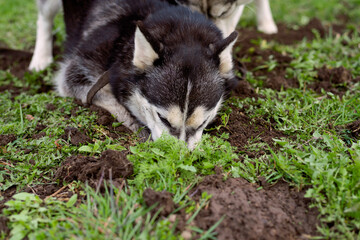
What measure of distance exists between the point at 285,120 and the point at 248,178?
1020mm

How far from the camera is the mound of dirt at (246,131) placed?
3.36 meters

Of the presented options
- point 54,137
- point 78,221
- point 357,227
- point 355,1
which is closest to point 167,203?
point 78,221

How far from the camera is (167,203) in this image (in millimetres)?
2391

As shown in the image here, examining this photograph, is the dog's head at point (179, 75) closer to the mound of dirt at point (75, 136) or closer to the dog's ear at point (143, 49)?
the dog's ear at point (143, 49)

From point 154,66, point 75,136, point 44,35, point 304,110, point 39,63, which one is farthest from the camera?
point 44,35

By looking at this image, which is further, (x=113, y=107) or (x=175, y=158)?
(x=113, y=107)

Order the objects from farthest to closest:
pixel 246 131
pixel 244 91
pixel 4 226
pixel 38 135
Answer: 1. pixel 244 91
2. pixel 246 131
3. pixel 38 135
4. pixel 4 226

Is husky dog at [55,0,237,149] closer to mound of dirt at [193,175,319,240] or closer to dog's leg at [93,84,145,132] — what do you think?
dog's leg at [93,84,145,132]

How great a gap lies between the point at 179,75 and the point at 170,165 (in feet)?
2.56

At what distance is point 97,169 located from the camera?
2805 millimetres

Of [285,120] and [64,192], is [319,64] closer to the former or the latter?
[285,120]

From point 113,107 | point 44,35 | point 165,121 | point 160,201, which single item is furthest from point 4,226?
point 44,35

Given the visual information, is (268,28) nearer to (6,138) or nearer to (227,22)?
(227,22)

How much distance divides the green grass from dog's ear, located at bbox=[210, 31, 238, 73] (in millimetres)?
564
